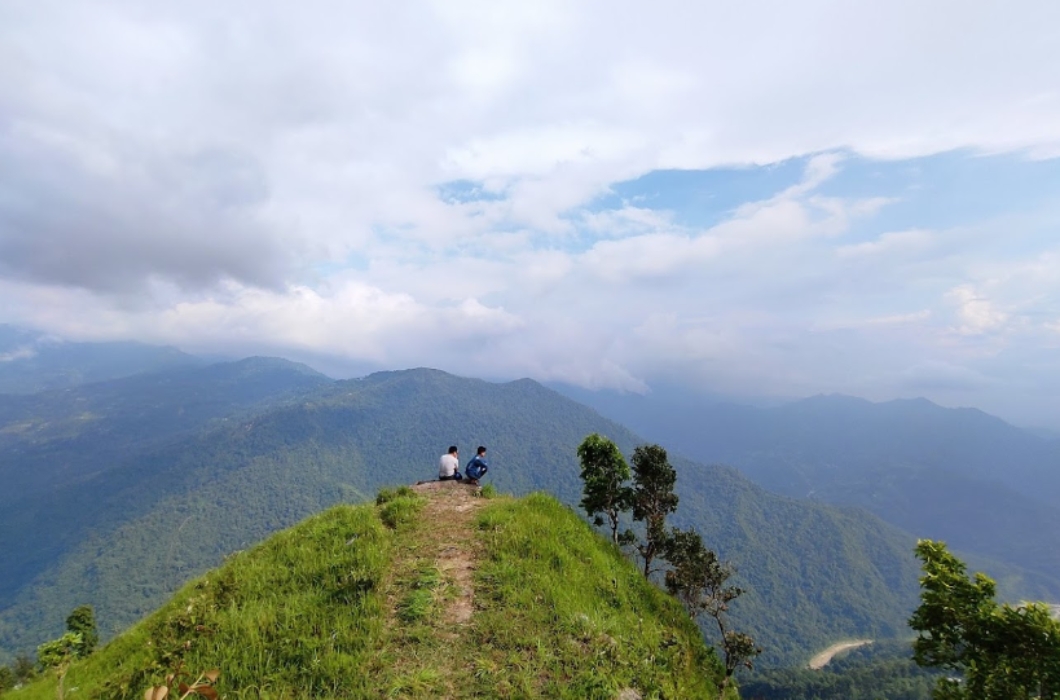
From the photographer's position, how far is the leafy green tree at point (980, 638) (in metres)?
9.95

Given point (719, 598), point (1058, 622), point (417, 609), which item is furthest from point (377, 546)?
point (1058, 622)

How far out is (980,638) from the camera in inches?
430

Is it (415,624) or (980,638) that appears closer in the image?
(415,624)

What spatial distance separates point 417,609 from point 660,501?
40.3ft

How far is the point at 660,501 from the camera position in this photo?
20.4 meters

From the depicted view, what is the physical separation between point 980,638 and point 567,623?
9.11m

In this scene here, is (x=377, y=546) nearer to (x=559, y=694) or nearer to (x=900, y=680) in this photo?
(x=559, y=694)

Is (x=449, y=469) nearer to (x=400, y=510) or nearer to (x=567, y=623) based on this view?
(x=400, y=510)

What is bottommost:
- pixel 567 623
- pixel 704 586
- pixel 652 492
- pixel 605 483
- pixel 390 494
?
pixel 704 586

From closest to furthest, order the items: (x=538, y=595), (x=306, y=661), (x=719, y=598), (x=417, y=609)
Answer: (x=306, y=661) < (x=417, y=609) < (x=538, y=595) < (x=719, y=598)

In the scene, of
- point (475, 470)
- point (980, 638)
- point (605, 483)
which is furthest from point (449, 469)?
point (980, 638)

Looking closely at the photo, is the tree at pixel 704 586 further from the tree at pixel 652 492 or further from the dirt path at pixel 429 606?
the dirt path at pixel 429 606

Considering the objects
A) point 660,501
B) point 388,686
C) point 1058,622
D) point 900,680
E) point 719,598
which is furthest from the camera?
point 900,680

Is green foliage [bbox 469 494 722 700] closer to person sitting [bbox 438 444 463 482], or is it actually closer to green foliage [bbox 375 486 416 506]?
green foliage [bbox 375 486 416 506]
